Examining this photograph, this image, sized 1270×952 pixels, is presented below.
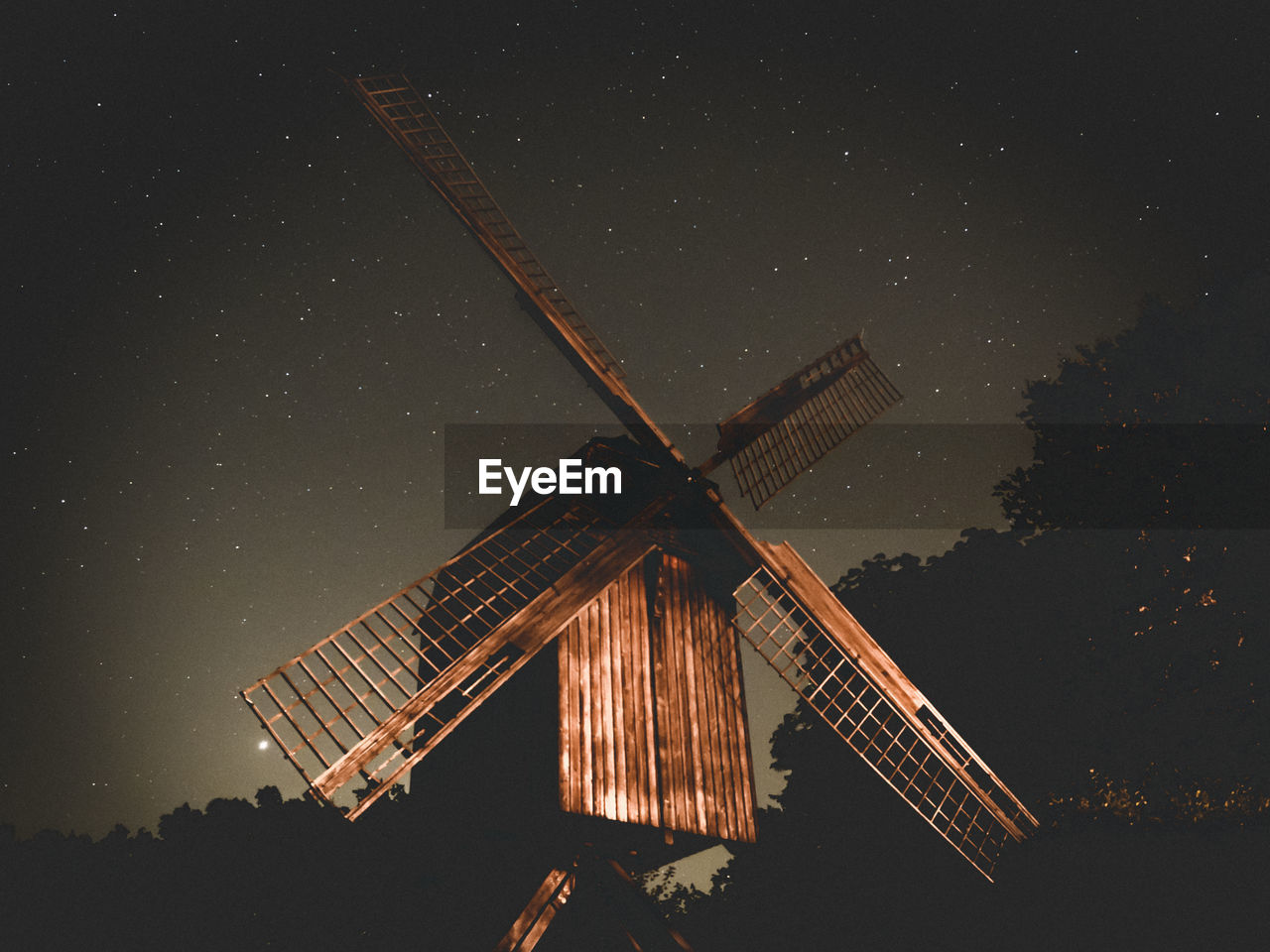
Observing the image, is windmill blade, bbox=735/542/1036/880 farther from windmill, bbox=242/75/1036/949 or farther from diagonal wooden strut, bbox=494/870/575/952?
diagonal wooden strut, bbox=494/870/575/952

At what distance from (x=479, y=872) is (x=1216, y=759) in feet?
41.5

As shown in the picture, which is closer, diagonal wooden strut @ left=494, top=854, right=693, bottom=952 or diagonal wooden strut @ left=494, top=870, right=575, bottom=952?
diagonal wooden strut @ left=494, top=870, right=575, bottom=952

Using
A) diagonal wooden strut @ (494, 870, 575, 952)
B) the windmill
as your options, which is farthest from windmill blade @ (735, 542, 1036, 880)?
diagonal wooden strut @ (494, 870, 575, 952)

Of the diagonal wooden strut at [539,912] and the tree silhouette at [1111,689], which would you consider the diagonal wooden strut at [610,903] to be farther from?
the tree silhouette at [1111,689]

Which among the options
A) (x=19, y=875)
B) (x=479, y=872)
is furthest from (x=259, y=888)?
(x=19, y=875)

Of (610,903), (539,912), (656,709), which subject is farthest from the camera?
(656,709)

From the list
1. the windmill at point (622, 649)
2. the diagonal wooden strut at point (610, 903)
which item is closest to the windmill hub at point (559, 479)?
the windmill at point (622, 649)

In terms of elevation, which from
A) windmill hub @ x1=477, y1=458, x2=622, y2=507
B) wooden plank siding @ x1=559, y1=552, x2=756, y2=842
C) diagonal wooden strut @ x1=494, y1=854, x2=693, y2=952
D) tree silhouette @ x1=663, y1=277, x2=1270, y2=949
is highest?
windmill hub @ x1=477, y1=458, x2=622, y2=507

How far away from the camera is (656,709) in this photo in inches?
404

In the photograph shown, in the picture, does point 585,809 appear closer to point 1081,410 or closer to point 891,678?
point 891,678

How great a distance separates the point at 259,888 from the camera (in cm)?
987

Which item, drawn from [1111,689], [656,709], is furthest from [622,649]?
[1111,689]

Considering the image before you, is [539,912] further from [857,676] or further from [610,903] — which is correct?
[857,676]

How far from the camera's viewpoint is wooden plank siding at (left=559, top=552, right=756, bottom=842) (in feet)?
30.2
